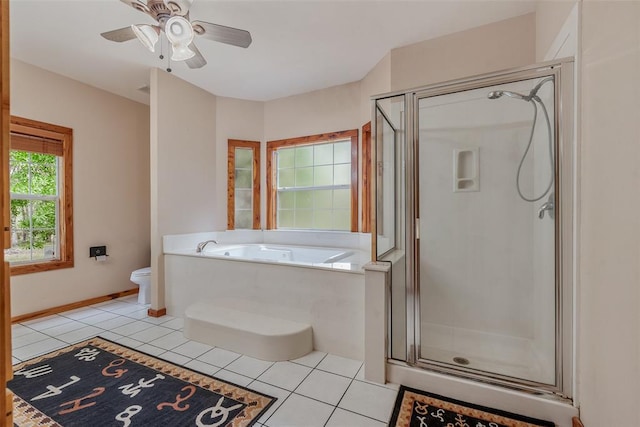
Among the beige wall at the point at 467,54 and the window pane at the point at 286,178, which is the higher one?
the beige wall at the point at 467,54

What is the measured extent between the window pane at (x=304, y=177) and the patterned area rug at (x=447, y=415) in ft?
8.84

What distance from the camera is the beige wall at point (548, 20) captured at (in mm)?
1632

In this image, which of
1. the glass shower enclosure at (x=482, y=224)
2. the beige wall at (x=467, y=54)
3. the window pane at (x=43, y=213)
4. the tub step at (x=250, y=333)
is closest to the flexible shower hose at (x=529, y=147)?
the glass shower enclosure at (x=482, y=224)

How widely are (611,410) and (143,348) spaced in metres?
2.76

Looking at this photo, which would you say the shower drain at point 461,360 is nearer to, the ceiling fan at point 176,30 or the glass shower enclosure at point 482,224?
the glass shower enclosure at point 482,224

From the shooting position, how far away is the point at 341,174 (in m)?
3.65

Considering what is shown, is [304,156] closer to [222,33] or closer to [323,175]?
[323,175]

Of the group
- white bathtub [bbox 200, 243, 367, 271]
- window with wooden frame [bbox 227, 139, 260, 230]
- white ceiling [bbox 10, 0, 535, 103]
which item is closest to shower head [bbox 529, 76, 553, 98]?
white ceiling [bbox 10, 0, 535, 103]

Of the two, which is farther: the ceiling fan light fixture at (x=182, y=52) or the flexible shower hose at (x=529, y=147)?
the ceiling fan light fixture at (x=182, y=52)

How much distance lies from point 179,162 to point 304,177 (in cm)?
149

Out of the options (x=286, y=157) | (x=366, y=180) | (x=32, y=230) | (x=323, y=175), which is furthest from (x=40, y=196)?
(x=366, y=180)

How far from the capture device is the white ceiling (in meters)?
2.12

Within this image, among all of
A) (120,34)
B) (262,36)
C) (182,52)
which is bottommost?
(182,52)

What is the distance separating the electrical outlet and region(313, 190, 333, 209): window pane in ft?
8.49
